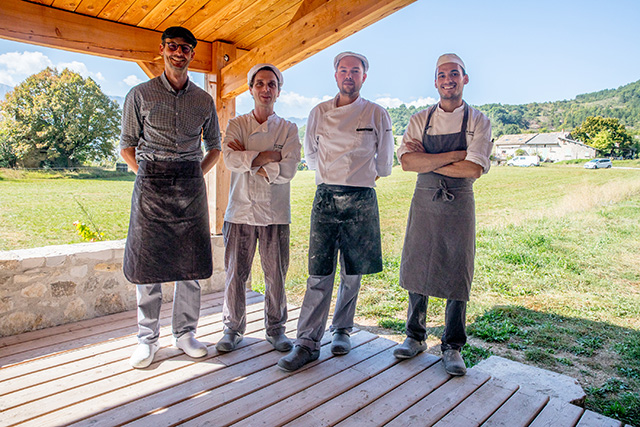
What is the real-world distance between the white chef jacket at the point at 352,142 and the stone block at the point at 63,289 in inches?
82.9

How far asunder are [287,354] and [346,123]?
4.70 ft

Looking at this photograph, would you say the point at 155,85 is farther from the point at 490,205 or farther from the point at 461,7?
the point at 461,7

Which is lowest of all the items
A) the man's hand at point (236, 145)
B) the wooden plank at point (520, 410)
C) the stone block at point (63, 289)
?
the wooden plank at point (520, 410)

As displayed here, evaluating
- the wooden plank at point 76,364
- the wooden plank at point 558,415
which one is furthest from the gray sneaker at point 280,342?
the wooden plank at point 558,415

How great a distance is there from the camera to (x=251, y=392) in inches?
80.8

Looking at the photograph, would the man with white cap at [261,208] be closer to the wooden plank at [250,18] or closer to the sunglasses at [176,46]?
the sunglasses at [176,46]

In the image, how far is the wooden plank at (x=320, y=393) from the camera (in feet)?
5.99

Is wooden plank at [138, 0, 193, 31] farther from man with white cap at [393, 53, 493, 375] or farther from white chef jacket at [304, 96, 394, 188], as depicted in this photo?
man with white cap at [393, 53, 493, 375]

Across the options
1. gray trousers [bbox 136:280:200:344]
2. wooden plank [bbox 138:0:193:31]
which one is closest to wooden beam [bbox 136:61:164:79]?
wooden plank [bbox 138:0:193:31]

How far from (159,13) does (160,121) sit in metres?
1.34

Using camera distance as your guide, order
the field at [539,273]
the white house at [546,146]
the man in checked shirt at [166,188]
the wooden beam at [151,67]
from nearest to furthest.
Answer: the man in checked shirt at [166,188] < the field at [539,273] < the wooden beam at [151,67] < the white house at [546,146]

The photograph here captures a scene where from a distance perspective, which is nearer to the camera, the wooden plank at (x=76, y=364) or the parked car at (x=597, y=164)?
the wooden plank at (x=76, y=364)

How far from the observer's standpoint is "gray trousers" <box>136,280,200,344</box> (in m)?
2.43

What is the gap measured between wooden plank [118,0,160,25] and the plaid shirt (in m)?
0.98
